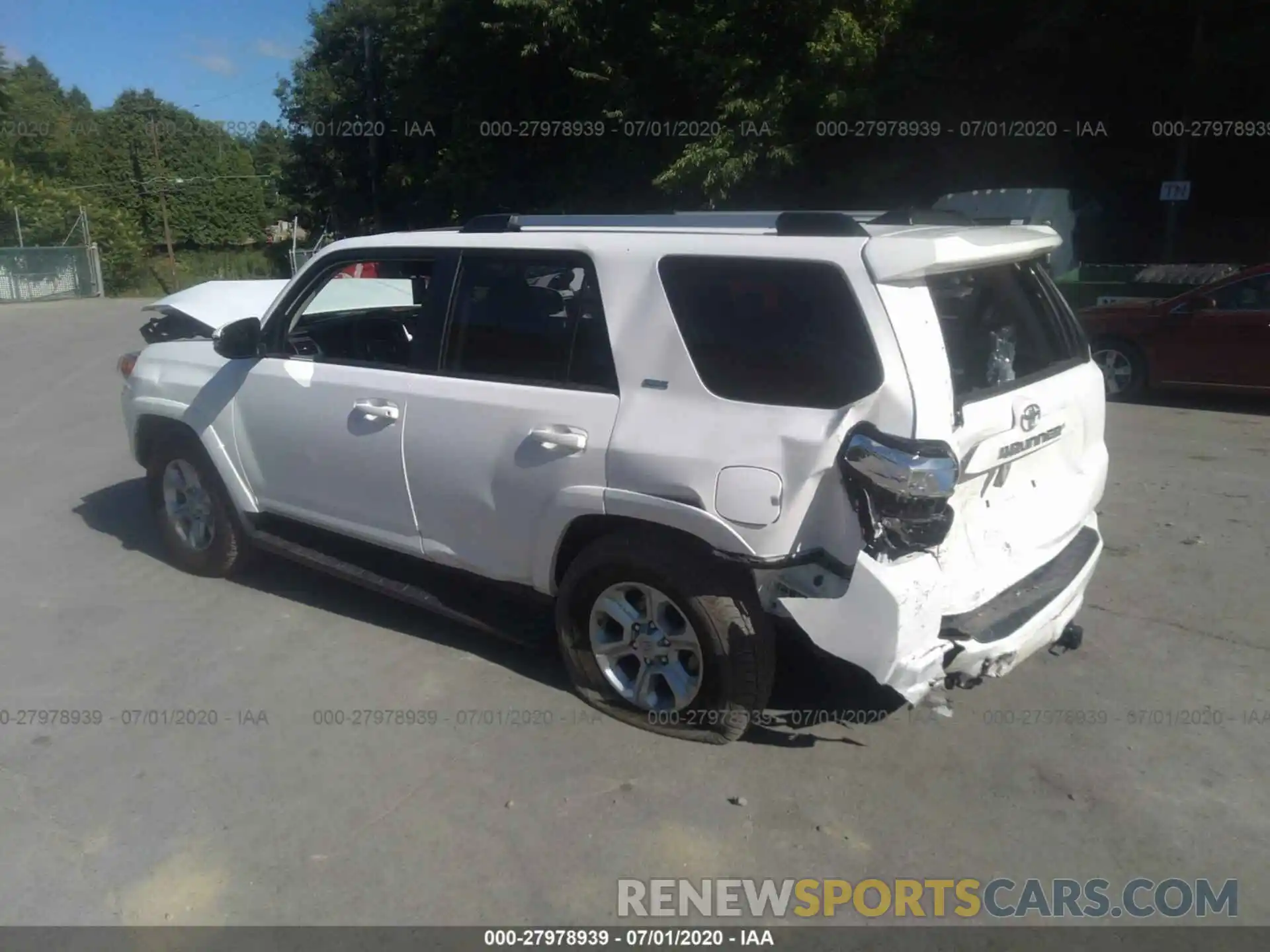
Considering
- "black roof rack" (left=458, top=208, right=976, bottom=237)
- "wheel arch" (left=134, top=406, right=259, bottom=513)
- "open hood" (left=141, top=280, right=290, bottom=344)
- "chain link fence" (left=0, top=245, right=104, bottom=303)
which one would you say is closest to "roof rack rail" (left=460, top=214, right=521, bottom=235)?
"black roof rack" (left=458, top=208, right=976, bottom=237)

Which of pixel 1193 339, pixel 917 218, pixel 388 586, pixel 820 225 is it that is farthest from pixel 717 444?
pixel 1193 339

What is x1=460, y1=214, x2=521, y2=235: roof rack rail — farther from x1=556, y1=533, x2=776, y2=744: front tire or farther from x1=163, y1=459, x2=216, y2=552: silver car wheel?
x1=163, y1=459, x2=216, y2=552: silver car wheel

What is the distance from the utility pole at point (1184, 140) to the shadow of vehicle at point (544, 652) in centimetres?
1528

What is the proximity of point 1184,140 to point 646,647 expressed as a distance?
16.6 metres

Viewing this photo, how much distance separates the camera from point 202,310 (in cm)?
754

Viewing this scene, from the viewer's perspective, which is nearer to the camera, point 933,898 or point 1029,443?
point 933,898

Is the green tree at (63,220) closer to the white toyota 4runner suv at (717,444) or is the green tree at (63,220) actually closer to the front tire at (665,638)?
the white toyota 4runner suv at (717,444)

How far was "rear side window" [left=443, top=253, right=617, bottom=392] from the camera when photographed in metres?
4.15

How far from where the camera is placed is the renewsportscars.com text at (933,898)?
129 inches

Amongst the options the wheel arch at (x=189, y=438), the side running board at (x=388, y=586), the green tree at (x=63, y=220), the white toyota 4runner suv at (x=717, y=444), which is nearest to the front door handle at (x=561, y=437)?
the white toyota 4runner suv at (x=717, y=444)

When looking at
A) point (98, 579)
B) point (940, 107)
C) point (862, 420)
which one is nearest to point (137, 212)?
point (940, 107)

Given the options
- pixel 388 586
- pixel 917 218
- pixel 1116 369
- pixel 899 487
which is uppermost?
pixel 917 218

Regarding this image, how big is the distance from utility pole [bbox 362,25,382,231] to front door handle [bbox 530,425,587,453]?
1216 inches

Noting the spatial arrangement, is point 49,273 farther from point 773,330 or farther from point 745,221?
point 773,330
